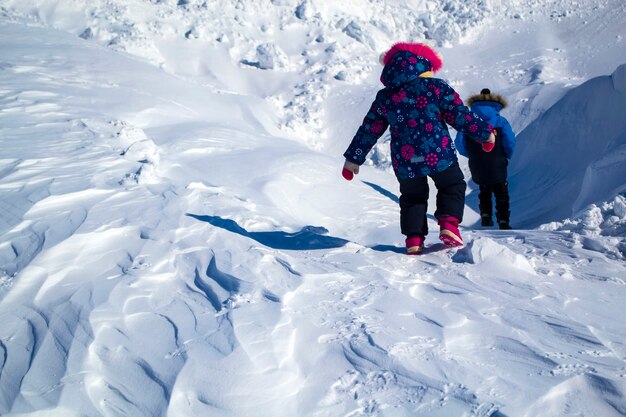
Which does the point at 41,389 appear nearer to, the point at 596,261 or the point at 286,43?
the point at 596,261

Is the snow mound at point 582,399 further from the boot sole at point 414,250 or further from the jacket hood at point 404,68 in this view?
the jacket hood at point 404,68

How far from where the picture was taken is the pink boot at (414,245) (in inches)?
112

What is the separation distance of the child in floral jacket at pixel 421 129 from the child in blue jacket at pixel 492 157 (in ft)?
4.36

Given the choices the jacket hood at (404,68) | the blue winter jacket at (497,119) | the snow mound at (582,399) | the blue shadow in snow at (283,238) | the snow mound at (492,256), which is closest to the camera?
the snow mound at (582,399)

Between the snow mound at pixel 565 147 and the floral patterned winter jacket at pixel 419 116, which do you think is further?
the snow mound at pixel 565 147

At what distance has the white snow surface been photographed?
1.55m

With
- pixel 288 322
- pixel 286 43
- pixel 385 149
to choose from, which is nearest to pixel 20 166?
pixel 288 322

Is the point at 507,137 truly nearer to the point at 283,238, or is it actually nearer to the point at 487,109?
the point at 487,109

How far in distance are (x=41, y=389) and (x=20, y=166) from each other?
86.9 inches

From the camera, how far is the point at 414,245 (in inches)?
113

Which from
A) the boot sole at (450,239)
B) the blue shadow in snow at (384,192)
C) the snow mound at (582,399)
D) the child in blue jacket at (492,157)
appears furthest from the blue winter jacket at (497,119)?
the snow mound at (582,399)

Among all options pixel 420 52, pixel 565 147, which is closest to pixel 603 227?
pixel 420 52

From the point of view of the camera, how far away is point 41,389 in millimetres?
1616

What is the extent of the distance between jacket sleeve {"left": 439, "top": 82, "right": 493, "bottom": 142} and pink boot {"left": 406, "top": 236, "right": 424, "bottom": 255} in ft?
2.22
